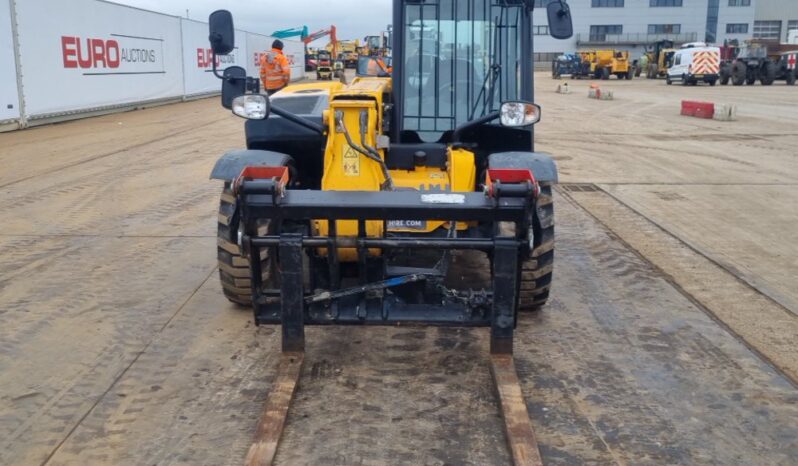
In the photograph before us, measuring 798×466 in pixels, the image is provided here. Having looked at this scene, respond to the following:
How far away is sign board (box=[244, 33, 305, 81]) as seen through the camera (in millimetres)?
38219

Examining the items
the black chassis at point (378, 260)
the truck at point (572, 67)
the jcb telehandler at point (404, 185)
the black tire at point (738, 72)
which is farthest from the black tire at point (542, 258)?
the truck at point (572, 67)

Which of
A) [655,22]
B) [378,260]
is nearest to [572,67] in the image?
[655,22]

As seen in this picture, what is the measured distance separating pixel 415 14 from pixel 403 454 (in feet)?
11.0

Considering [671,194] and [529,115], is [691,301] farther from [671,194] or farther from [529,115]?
[671,194]

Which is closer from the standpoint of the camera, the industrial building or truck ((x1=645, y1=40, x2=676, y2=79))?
truck ((x1=645, y1=40, x2=676, y2=79))

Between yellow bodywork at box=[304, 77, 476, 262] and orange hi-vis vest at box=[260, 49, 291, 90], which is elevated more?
orange hi-vis vest at box=[260, 49, 291, 90]

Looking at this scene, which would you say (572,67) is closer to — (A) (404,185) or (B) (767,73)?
(B) (767,73)

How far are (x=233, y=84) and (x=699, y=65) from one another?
136ft

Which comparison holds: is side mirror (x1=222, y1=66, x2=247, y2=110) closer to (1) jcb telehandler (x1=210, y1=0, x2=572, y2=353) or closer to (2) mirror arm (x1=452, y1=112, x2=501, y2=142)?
(1) jcb telehandler (x1=210, y1=0, x2=572, y2=353)

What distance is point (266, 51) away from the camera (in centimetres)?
3841

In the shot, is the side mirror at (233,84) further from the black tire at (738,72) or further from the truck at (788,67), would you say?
the truck at (788,67)

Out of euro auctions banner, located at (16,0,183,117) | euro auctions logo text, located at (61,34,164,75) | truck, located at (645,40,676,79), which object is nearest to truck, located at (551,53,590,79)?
truck, located at (645,40,676,79)

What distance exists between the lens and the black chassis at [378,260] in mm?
4207

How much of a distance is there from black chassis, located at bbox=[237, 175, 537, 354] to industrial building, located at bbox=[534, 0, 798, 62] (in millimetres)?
80674
